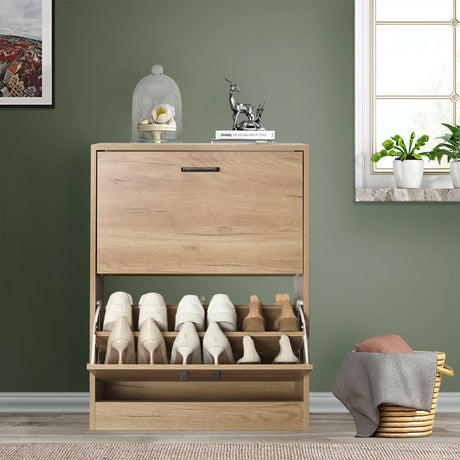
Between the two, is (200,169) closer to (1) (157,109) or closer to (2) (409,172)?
(1) (157,109)

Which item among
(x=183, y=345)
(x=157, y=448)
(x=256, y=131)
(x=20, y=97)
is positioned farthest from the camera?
(x=20, y=97)

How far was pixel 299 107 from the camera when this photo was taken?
2.71 m

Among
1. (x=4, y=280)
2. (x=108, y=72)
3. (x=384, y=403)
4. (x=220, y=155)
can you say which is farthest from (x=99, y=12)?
(x=384, y=403)

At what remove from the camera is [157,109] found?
239 cm

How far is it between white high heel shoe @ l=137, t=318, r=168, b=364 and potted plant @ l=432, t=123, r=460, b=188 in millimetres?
1359

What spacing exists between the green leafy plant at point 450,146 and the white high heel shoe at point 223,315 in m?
1.10

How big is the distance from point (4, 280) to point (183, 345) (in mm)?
1016

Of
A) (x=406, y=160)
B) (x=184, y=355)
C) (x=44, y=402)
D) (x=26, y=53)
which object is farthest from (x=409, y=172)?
(x=44, y=402)

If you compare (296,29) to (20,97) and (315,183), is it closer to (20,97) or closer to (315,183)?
(315,183)

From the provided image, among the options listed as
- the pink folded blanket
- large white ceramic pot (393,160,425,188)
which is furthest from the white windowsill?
the pink folded blanket

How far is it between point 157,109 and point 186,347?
0.88 metres

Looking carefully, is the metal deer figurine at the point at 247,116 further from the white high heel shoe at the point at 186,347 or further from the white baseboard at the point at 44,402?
→ the white baseboard at the point at 44,402

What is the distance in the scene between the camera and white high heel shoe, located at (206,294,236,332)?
2.17 meters

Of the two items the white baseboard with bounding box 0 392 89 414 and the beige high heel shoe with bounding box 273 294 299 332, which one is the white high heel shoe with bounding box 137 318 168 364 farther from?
the white baseboard with bounding box 0 392 89 414
